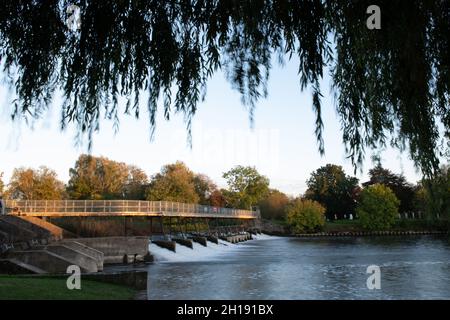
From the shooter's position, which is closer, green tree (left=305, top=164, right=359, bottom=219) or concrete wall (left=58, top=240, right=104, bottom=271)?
concrete wall (left=58, top=240, right=104, bottom=271)

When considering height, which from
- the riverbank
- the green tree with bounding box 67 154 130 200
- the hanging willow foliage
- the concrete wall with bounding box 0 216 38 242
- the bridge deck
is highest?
→ the green tree with bounding box 67 154 130 200

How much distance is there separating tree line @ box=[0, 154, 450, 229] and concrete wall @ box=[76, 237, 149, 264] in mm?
13740

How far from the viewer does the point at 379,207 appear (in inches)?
3620

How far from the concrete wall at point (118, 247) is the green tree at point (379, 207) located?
6709cm

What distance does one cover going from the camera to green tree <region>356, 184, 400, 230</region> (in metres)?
91.5

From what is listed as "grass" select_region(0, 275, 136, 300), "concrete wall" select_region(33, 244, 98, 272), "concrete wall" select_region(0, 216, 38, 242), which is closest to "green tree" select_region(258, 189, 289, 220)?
"concrete wall" select_region(0, 216, 38, 242)

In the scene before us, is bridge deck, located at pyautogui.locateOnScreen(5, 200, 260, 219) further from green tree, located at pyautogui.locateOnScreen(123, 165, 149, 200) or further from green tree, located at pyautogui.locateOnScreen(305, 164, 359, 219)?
green tree, located at pyautogui.locateOnScreen(305, 164, 359, 219)

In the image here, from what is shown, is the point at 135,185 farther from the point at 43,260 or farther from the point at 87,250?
the point at 43,260

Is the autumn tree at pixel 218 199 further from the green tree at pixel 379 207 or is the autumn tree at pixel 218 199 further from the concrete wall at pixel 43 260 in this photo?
the concrete wall at pixel 43 260

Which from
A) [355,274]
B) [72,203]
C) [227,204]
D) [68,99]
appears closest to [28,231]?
[72,203]

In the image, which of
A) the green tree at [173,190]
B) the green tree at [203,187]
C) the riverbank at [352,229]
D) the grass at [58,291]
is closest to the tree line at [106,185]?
the green tree at [173,190]

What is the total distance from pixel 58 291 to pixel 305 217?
88366 mm

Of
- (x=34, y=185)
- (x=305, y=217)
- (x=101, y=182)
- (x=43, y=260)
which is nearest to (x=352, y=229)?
(x=305, y=217)
